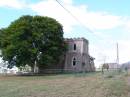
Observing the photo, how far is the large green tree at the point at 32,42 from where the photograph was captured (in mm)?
69438

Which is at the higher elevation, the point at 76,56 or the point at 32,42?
the point at 32,42

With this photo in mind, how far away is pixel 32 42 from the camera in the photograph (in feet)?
234

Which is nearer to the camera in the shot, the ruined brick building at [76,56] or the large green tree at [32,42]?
the large green tree at [32,42]

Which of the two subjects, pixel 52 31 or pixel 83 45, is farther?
pixel 83 45

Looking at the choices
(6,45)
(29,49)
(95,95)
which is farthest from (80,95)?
(6,45)

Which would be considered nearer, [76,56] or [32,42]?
[32,42]

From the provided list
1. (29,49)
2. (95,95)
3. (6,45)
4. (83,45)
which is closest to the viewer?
(95,95)

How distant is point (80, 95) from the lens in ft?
78.9

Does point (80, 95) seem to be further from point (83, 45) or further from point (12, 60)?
point (83, 45)

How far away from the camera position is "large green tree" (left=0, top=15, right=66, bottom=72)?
2734 inches

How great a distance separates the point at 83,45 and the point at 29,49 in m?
17.9

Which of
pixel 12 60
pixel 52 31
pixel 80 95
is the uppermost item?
pixel 52 31

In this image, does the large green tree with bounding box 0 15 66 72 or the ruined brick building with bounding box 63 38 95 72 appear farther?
the ruined brick building with bounding box 63 38 95 72

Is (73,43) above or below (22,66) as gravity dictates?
above
